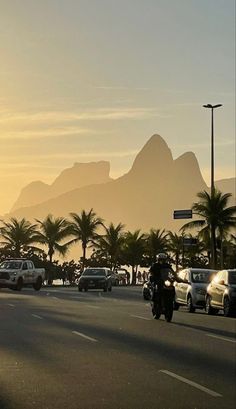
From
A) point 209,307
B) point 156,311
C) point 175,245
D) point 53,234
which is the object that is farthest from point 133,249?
point 156,311

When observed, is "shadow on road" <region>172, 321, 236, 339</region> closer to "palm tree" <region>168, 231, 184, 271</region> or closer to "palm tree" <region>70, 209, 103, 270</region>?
"palm tree" <region>70, 209, 103, 270</region>

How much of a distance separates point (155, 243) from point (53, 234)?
15535mm

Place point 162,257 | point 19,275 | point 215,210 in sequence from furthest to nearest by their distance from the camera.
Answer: point 215,210, point 19,275, point 162,257

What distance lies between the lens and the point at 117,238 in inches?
3647

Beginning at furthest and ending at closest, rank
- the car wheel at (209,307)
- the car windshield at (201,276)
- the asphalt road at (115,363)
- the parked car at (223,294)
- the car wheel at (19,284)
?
the car wheel at (19,284)
the car windshield at (201,276)
the car wheel at (209,307)
the parked car at (223,294)
the asphalt road at (115,363)

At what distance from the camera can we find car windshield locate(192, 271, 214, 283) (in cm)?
3002

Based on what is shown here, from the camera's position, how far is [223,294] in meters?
26.6

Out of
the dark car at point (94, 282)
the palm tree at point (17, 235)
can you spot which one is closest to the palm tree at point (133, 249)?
the palm tree at point (17, 235)

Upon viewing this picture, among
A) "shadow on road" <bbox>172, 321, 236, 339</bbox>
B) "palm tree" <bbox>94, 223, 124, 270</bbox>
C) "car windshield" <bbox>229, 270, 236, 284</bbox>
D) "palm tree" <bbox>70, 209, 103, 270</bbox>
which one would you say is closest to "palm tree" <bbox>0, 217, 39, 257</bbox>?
"palm tree" <bbox>70, 209, 103, 270</bbox>

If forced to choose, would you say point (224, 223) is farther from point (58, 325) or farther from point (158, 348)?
point (158, 348)

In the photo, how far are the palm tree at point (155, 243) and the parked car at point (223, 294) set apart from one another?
63400 millimetres

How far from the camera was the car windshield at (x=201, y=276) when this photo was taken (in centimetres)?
3002

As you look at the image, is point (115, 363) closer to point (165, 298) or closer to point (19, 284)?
point (165, 298)

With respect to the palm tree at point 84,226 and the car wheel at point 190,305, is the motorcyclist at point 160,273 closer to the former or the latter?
the car wheel at point 190,305
